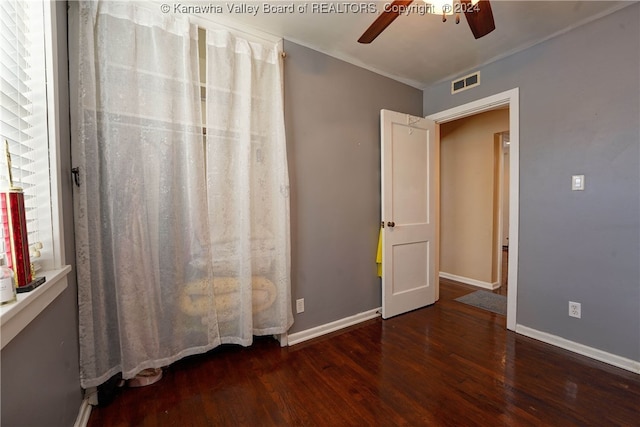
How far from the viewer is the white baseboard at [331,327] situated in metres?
2.15

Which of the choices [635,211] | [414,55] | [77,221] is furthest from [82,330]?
[635,211]

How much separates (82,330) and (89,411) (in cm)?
45

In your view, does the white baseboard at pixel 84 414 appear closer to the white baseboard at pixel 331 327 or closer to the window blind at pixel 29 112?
the window blind at pixel 29 112

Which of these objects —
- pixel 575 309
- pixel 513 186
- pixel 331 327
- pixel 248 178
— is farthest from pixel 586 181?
pixel 248 178

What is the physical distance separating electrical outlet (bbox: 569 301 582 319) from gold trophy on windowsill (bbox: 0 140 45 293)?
10.4 ft

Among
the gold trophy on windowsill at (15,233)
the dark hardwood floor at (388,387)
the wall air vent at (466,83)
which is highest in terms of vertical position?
the wall air vent at (466,83)

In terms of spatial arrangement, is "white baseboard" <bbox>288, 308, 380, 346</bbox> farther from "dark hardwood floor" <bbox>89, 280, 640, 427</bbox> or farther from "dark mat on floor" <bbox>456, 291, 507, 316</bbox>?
"dark mat on floor" <bbox>456, 291, 507, 316</bbox>

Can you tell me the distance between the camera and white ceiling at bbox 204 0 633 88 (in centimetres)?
179

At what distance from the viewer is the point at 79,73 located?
1.37 metres

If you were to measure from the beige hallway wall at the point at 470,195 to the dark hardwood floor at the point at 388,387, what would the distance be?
4.97ft

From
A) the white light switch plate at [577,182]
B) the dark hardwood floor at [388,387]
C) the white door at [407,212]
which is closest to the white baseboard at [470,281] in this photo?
the white door at [407,212]

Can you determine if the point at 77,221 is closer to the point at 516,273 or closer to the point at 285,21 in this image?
the point at 285,21

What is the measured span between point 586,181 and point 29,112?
10.7ft

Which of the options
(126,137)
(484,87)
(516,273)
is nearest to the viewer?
(126,137)
